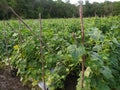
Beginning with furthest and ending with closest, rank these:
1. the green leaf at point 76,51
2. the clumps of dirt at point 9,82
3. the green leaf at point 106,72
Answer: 1. the clumps of dirt at point 9,82
2. the green leaf at point 106,72
3. the green leaf at point 76,51

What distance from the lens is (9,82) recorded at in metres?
4.68

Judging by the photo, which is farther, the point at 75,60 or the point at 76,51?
the point at 75,60

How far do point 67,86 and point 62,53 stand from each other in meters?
0.48

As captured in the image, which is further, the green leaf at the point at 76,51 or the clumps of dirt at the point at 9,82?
the clumps of dirt at the point at 9,82

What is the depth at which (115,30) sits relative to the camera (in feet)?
14.8

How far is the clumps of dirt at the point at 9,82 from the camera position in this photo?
4.34 metres

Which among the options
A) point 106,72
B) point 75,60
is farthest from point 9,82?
point 106,72

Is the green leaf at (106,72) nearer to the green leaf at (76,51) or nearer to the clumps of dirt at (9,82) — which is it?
the green leaf at (76,51)

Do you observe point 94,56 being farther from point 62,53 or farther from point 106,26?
point 106,26

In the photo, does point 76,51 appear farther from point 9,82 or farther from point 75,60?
point 9,82

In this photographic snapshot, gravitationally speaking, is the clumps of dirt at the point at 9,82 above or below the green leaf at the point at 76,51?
below

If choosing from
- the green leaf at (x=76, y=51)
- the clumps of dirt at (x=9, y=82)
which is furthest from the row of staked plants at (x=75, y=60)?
the clumps of dirt at (x=9, y=82)

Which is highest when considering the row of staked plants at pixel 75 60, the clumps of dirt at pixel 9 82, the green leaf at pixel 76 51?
the green leaf at pixel 76 51

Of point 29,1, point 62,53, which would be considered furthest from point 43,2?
point 62,53
